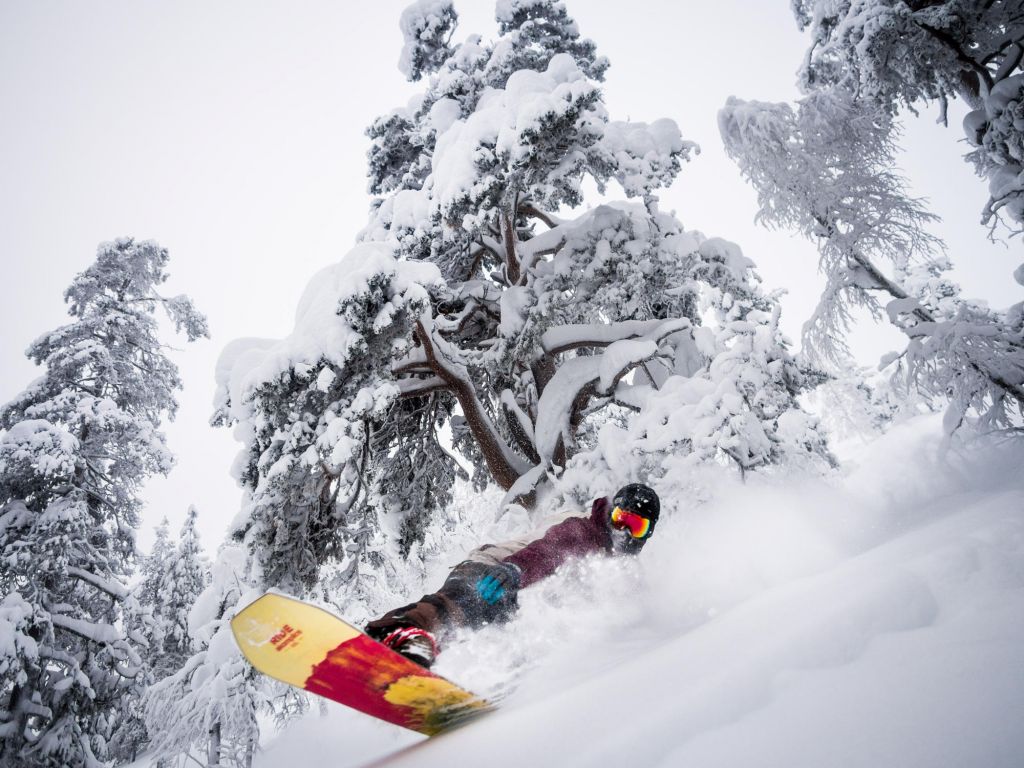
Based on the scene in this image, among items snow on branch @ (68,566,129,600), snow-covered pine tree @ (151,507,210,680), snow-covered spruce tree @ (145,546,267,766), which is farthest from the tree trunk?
snow-covered pine tree @ (151,507,210,680)

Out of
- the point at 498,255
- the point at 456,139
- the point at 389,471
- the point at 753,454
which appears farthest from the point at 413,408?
the point at 753,454

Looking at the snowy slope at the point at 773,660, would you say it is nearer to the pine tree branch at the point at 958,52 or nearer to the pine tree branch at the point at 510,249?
the pine tree branch at the point at 958,52

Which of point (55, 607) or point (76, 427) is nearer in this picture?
point (55, 607)

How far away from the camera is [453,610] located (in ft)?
9.30

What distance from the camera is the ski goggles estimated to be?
344 centimetres

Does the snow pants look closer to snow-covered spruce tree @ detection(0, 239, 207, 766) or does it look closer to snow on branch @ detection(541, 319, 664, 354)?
snow on branch @ detection(541, 319, 664, 354)

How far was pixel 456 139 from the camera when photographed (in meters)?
6.30

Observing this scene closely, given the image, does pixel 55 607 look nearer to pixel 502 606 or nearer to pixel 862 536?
pixel 502 606

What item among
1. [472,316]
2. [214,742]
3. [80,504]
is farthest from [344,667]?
[80,504]

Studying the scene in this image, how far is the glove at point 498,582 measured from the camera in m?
2.98

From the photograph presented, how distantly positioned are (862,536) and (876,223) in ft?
12.1

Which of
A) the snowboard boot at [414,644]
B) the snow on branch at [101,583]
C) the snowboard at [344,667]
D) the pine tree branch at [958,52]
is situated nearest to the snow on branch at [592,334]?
the pine tree branch at [958,52]

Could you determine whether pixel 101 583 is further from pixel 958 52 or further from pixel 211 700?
pixel 958 52

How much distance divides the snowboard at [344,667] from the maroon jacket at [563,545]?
103cm
